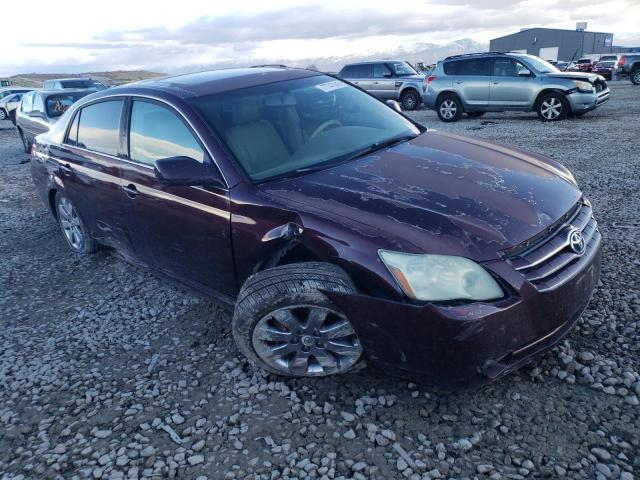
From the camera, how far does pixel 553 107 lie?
465 inches

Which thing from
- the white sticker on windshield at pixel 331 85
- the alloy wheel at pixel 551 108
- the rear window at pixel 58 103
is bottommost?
the alloy wheel at pixel 551 108

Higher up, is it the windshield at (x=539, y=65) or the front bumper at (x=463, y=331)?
the windshield at (x=539, y=65)

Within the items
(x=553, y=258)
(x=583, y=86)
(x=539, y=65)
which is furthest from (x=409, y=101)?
(x=553, y=258)

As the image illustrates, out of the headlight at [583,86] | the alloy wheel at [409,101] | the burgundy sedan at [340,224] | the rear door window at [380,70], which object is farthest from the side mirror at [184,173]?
the rear door window at [380,70]

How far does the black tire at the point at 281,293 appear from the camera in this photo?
249 cm

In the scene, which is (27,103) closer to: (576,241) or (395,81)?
(395,81)

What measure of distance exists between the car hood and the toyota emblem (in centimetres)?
11

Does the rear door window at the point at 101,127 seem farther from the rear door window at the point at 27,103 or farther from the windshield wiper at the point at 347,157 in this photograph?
the rear door window at the point at 27,103

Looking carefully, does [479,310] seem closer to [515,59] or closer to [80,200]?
[80,200]

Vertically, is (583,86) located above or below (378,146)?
below

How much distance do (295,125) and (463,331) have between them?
5.94ft

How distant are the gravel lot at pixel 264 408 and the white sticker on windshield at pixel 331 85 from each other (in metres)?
1.81

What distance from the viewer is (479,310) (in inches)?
88.6

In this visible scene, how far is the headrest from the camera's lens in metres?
3.27
